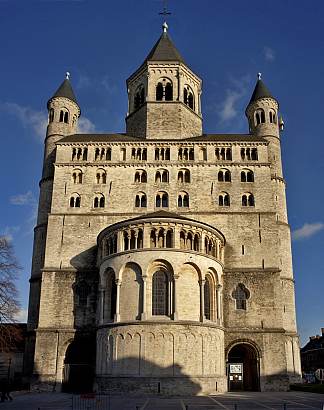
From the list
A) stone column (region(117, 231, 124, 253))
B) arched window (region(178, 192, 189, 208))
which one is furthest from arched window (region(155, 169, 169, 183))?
stone column (region(117, 231, 124, 253))

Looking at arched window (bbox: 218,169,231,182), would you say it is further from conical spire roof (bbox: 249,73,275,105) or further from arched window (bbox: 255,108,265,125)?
conical spire roof (bbox: 249,73,275,105)

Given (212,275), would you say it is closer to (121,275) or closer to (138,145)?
(121,275)

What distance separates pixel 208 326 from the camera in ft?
120

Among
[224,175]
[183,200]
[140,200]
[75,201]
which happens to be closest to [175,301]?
[183,200]

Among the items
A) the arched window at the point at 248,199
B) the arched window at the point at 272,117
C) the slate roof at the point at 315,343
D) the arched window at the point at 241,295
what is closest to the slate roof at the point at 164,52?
the arched window at the point at 272,117

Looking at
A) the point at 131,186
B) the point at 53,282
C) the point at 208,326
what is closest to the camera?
the point at 208,326

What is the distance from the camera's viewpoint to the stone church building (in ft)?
117

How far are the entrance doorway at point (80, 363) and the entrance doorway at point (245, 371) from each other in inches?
497

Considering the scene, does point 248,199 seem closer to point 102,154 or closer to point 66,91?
point 102,154

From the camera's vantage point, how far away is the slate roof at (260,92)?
180ft

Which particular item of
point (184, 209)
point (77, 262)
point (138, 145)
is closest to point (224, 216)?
point (184, 209)

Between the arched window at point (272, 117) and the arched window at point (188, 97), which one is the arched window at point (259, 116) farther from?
the arched window at point (188, 97)

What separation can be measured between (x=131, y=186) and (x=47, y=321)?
15.5 metres

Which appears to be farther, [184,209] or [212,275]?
[184,209]
